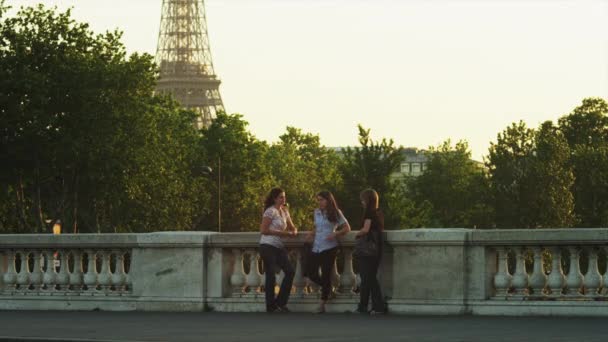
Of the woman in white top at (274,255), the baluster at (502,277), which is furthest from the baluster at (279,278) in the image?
the baluster at (502,277)

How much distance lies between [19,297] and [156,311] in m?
2.36

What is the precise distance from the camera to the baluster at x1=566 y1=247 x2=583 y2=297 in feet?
61.4

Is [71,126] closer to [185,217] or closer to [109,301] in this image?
[185,217]

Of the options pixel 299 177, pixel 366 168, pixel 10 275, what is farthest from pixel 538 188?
pixel 10 275

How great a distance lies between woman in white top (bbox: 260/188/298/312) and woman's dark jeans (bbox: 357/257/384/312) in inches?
44.6

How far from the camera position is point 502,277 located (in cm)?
1933

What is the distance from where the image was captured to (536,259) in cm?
1892

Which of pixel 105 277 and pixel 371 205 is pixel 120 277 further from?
pixel 371 205

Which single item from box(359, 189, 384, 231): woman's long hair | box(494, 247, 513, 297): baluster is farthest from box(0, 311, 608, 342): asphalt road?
box(359, 189, 384, 231): woman's long hair

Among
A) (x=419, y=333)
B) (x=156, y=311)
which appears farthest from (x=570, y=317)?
(x=156, y=311)

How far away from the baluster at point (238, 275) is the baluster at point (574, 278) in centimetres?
458

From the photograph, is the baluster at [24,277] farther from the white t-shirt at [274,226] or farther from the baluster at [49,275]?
the white t-shirt at [274,226]

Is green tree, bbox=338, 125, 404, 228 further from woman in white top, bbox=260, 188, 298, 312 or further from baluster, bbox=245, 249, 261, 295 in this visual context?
woman in white top, bbox=260, 188, 298, 312

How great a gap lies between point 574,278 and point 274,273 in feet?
13.3
